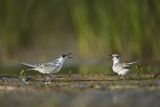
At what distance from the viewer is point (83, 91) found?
52.7 feet

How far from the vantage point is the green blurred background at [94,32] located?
2406 centimetres

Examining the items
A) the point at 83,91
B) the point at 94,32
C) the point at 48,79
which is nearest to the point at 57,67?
the point at 48,79

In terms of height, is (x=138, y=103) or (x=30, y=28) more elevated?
(x=30, y=28)

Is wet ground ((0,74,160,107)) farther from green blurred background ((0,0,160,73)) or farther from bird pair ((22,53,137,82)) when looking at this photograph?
green blurred background ((0,0,160,73))

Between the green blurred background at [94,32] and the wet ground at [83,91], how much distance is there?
11.3 ft

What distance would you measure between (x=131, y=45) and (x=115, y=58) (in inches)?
192

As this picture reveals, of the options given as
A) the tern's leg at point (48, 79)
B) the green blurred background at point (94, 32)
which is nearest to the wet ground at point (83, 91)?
the tern's leg at point (48, 79)

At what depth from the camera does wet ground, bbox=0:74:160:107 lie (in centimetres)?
1459

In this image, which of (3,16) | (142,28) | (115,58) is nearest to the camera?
(115,58)

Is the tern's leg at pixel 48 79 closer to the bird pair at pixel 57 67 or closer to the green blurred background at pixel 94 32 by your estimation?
the bird pair at pixel 57 67

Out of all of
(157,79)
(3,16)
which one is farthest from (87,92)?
(3,16)

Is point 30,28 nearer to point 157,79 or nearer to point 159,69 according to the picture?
point 159,69

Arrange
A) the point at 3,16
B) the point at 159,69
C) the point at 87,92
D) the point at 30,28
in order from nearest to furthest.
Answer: the point at 87,92 < the point at 159,69 < the point at 3,16 < the point at 30,28

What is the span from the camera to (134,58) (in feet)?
80.5
